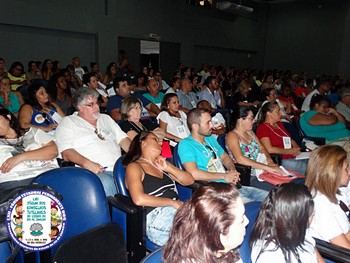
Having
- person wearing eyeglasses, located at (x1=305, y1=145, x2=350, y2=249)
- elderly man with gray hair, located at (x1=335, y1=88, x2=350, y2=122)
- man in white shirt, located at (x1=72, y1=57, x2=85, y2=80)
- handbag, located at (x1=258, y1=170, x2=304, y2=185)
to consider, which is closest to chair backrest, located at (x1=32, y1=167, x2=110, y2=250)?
person wearing eyeglasses, located at (x1=305, y1=145, x2=350, y2=249)

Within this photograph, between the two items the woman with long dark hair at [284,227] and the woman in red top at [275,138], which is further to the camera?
the woman in red top at [275,138]

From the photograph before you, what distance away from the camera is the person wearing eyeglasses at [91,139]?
95.9 inches

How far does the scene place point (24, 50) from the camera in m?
7.28

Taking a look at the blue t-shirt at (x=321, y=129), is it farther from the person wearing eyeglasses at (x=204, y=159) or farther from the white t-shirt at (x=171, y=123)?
the person wearing eyeglasses at (x=204, y=159)

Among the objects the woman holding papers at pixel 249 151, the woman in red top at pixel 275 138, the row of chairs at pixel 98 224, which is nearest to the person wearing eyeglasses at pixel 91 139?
the row of chairs at pixel 98 224

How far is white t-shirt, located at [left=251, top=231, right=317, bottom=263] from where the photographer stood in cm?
124

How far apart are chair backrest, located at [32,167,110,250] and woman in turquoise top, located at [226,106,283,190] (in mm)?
1414

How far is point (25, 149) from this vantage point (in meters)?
2.25

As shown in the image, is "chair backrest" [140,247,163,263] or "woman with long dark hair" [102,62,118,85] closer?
"chair backrest" [140,247,163,263]

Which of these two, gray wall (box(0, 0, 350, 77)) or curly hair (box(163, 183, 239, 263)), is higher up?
gray wall (box(0, 0, 350, 77))

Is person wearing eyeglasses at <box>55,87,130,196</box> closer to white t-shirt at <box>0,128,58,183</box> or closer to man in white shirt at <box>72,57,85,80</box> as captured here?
white t-shirt at <box>0,128,58,183</box>

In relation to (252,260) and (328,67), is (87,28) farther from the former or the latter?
(328,67)

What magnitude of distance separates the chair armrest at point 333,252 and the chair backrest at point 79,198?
3.70ft

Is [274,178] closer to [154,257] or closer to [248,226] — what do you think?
[248,226]
